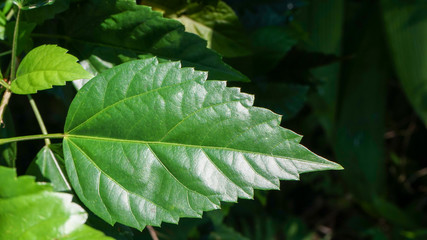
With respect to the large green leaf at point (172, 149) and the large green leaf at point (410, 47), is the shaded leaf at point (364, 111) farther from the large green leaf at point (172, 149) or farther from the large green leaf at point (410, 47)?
the large green leaf at point (172, 149)

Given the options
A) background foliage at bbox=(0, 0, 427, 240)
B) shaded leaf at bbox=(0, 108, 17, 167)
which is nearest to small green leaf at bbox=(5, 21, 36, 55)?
background foliage at bbox=(0, 0, 427, 240)

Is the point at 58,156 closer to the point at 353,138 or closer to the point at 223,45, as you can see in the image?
the point at 223,45

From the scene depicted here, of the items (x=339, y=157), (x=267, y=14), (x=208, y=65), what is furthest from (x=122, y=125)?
(x=339, y=157)

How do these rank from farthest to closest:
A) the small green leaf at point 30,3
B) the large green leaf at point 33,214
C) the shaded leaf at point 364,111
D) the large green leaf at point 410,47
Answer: the shaded leaf at point 364,111 → the large green leaf at point 410,47 → the small green leaf at point 30,3 → the large green leaf at point 33,214

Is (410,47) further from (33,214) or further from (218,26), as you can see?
(33,214)

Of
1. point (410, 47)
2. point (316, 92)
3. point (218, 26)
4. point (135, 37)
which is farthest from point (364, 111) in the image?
point (135, 37)

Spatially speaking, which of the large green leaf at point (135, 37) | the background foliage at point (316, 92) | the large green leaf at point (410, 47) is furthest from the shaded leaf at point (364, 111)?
the large green leaf at point (135, 37)
